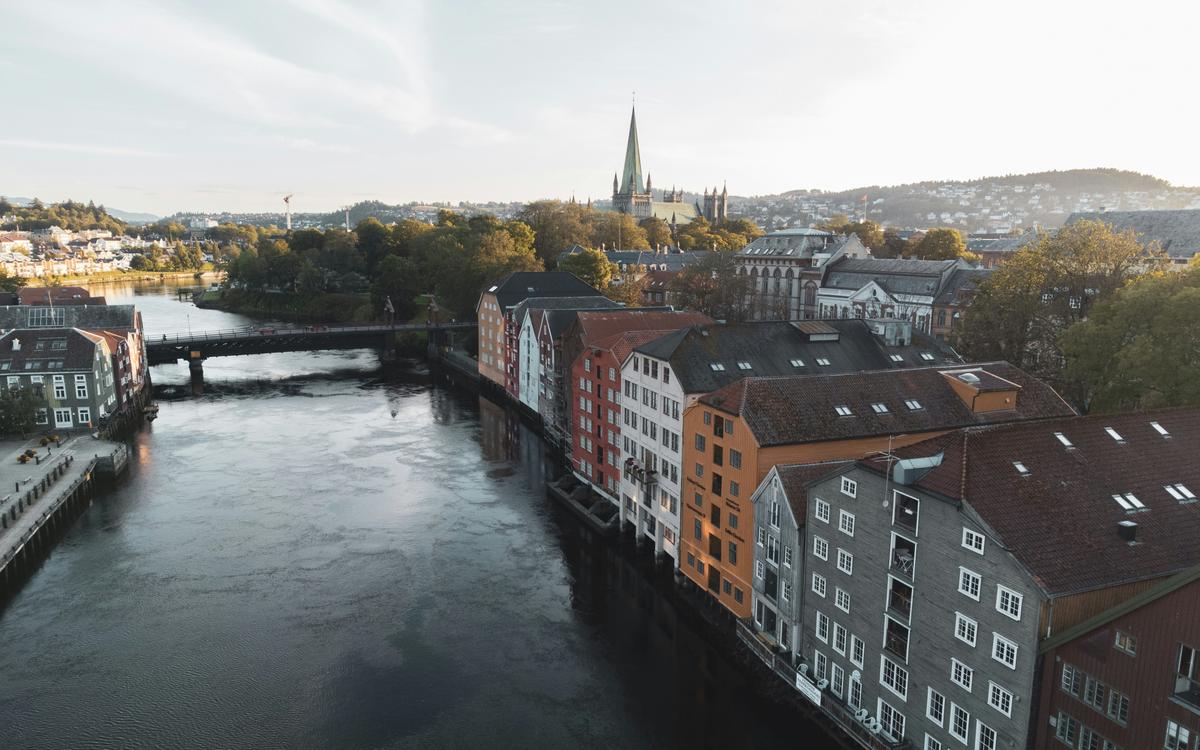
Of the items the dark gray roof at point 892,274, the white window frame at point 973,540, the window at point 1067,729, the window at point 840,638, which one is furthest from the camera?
the dark gray roof at point 892,274

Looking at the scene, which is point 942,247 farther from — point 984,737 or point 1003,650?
point 984,737

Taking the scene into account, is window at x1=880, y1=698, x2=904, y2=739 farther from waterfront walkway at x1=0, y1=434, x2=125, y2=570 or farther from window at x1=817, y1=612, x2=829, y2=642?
waterfront walkway at x1=0, y1=434, x2=125, y2=570

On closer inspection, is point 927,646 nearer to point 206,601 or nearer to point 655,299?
point 206,601

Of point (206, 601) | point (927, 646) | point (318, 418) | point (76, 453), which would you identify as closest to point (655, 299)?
point (318, 418)

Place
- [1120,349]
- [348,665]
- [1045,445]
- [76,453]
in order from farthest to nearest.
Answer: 1. [76,453]
2. [1120,349]
3. [348,665]
4. [1045,445]

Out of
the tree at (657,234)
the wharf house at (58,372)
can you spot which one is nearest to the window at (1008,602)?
the wharf house at (58,372)

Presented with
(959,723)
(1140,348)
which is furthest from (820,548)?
(1140,348)

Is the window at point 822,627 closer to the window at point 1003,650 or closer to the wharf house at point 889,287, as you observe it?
the window at point 1003,650
